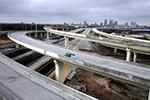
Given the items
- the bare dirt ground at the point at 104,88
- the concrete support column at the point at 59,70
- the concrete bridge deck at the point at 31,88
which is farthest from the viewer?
the concrete support column at the point at 59,70

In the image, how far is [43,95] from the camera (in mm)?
9039

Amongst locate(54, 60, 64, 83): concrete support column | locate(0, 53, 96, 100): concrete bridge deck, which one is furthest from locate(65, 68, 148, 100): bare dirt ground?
locate(0, 53, 96, 100): concrete bridge deck

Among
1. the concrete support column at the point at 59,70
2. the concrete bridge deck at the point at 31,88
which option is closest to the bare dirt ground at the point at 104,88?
the concrete support column at the point at 59,70

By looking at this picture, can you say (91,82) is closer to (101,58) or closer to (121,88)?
(121,88)

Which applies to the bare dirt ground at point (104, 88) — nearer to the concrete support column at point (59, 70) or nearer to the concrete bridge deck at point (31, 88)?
the concrete support column at point (59, 70)

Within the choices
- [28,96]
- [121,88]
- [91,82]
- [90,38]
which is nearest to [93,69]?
[28,96]

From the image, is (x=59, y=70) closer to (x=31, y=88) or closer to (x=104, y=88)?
(x=104, y=88)

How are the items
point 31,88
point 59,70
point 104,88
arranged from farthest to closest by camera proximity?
point 104,88 < point 59,70 < point 31,88

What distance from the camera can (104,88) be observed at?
70.8 ft

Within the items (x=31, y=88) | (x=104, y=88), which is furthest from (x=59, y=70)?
(x=31, y=88)

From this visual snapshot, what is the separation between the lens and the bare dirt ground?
19269mm

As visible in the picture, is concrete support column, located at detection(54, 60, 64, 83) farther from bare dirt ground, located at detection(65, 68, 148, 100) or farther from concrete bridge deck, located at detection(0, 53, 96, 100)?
concrete bridge deck, located at detection(0, 53, 96, 100)

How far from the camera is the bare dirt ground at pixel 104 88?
19269 millimetres

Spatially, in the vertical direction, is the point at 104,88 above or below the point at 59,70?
below
